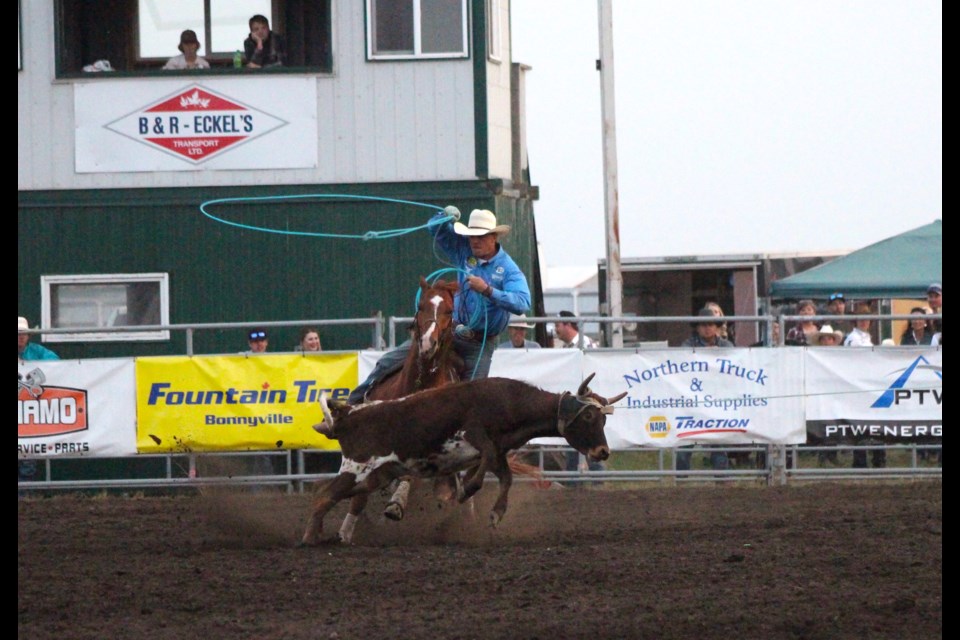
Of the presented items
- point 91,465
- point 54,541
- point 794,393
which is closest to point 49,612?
point 54,541

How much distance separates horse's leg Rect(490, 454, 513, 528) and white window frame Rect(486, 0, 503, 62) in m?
7.56

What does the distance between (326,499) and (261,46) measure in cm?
829

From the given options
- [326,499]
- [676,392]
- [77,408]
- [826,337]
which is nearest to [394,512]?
[326,499]

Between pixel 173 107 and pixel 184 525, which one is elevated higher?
pixel 173 107

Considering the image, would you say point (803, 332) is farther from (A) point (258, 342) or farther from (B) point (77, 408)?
(B) point (77, 408)

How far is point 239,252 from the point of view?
49.1 ft

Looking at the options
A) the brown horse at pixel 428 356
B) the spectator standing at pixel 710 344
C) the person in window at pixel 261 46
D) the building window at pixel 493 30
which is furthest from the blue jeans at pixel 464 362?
the person in window at pixel 261 46

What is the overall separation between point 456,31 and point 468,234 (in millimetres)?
6226

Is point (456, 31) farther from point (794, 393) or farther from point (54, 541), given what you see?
point (54, 541)

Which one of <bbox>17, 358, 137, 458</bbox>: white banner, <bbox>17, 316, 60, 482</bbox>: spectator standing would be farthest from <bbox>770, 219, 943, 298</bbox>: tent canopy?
<bbox>17, 316, 60, 482</bbox>: spectator standing

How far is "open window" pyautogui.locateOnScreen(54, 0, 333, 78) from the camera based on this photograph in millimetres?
15977

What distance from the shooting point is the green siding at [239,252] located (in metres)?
14.9

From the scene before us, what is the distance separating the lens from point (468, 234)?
9086mm

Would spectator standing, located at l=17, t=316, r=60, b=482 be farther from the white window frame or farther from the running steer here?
the running steer
